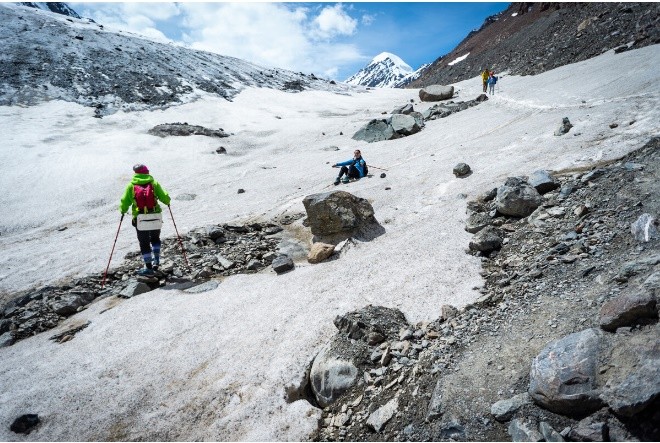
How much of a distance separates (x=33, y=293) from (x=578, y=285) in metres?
Answer: 11.0

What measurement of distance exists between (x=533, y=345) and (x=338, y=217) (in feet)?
A: 19.1

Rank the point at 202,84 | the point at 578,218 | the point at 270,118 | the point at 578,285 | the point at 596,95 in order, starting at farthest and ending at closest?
the point at 202,84 < the point at 270,118 < the point at 596,95 < the point at 578,218 < the point at 578,285

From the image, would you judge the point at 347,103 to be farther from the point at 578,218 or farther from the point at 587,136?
the point at 578,218

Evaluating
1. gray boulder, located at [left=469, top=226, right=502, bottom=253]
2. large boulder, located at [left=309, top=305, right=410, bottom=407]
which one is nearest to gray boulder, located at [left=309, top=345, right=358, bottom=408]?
large boulder, located at [left=309, top=305, right=410, bottom=407]

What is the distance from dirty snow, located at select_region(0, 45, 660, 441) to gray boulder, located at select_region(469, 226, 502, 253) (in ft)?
1.06

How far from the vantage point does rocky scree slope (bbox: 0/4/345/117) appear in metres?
34.4

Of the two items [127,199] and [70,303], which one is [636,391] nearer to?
[127,199]

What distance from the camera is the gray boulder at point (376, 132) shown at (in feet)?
70.8

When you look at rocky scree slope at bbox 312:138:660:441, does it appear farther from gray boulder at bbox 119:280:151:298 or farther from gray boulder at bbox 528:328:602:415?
gray boulder at bbox 119:280:151:298

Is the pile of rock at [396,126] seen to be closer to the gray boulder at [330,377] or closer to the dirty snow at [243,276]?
the dirty snow at [243,276]

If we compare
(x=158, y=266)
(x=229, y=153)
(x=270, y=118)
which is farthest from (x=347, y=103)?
(x=158, y=266)

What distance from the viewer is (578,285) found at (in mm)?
4762

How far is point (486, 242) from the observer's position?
7.05 meters

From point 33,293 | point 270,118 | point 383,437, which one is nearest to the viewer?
point 383,437
